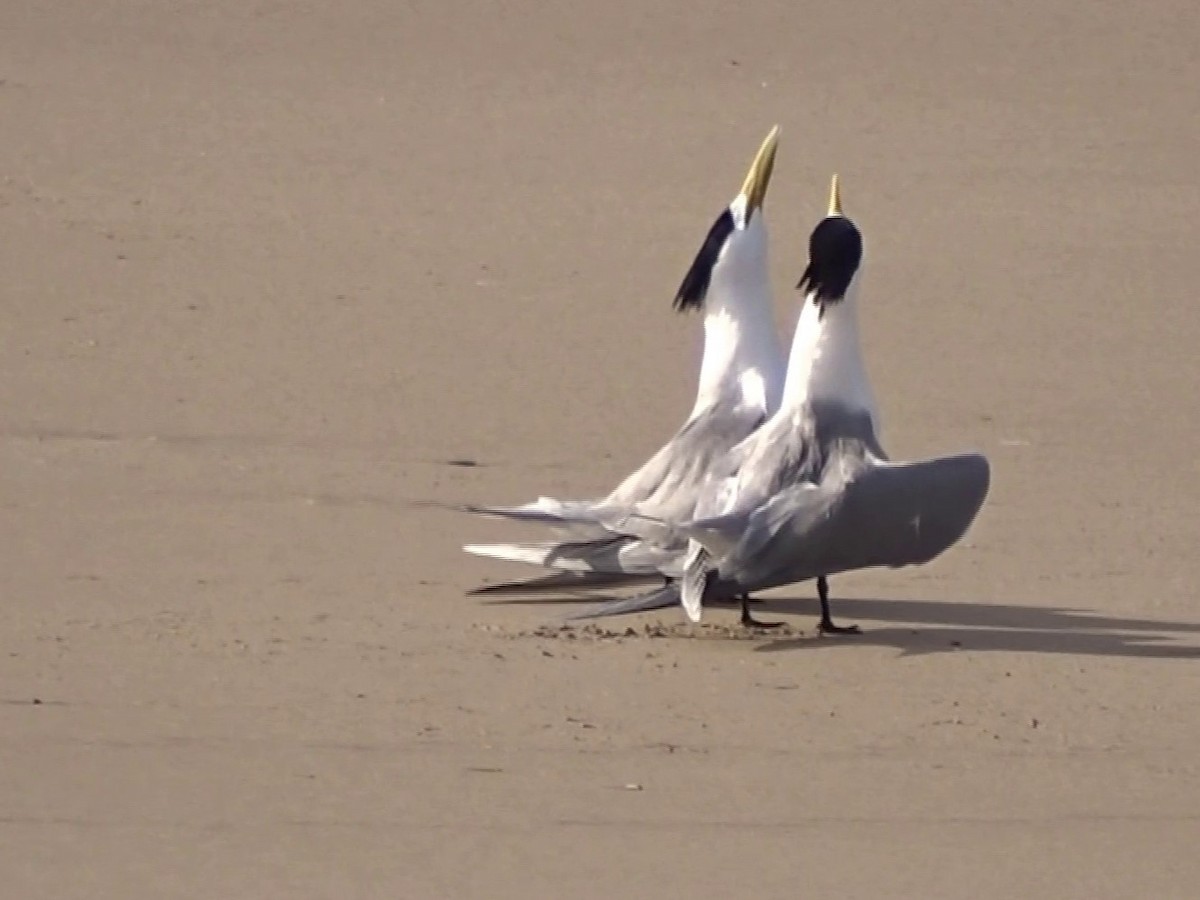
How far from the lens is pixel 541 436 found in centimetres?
920

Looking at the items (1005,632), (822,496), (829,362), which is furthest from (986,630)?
(829,362)

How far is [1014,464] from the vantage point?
9.04m

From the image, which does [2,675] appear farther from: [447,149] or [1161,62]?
[1161,62]

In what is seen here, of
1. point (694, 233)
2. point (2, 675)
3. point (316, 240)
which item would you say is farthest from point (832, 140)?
point (2, 675)

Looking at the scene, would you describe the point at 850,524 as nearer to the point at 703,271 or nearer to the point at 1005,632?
the point at 1005,632

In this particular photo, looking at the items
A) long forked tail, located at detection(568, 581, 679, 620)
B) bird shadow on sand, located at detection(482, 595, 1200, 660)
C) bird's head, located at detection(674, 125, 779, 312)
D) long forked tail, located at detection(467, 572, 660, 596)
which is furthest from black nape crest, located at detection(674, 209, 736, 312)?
long forked tail, located at detection(568, 581, 679, 620)

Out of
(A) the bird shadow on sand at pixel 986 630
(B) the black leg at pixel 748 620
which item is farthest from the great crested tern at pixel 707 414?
(B) the black leg at pixel 748 620

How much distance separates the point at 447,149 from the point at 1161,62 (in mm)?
4105

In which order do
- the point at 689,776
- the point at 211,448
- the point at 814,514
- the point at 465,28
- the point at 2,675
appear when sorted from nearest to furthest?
the point at 689,776
the point at 2,675
the point at 814,514
the point at 211,448
the point at 465,28

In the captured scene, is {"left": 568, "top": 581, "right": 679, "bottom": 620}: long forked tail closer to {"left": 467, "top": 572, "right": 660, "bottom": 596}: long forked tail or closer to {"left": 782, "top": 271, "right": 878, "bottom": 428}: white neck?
{"left": 467, "top": 572, "right": 660, "bottom": 596}: long forked tail

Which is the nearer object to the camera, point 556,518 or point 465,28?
point 556,518

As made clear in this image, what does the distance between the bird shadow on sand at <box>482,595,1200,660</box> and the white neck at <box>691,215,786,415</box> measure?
61 cm

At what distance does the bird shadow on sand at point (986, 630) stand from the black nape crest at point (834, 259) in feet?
2.69

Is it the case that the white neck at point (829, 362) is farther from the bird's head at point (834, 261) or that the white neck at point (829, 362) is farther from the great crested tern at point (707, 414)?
the great crested tern at point (707, 414)
